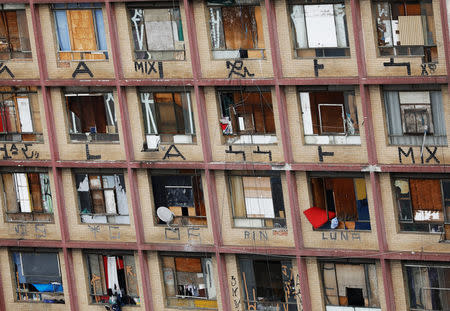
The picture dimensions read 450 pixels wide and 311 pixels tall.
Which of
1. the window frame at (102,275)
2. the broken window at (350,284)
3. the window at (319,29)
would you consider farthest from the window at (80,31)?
the broken window at (350,284)

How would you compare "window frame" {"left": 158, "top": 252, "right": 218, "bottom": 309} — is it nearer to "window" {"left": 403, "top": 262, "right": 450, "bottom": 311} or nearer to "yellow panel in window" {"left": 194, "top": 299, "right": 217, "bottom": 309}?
"yellow panel in window" {"left": 194, "top": 299, "right": 217, "bottom": 309}

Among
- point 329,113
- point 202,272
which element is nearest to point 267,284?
point 202,272

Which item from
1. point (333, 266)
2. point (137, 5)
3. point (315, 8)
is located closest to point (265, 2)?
point (315, 8)

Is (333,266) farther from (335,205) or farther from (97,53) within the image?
(97,53)

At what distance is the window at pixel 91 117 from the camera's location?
4838 centimetres

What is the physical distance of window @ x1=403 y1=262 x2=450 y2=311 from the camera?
45.8 metres

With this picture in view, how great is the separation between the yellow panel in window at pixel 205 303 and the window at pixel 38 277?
4.89m

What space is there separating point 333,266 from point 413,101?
6095 millimetres

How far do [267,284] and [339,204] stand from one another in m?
3.81

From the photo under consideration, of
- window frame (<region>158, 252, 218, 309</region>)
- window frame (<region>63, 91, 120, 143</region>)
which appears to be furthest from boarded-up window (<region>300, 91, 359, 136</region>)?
window frame (<region>63, 91, 120, 143</region>)

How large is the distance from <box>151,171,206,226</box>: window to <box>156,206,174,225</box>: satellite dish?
0.52 ft

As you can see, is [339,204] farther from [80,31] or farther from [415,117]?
[80,31]

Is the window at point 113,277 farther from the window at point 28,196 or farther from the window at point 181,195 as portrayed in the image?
the window at point 181,195

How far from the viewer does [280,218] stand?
155ft
